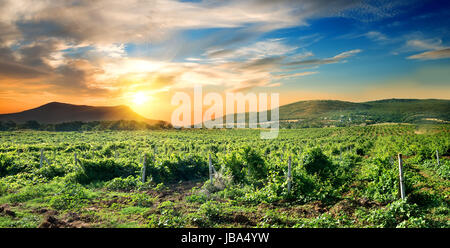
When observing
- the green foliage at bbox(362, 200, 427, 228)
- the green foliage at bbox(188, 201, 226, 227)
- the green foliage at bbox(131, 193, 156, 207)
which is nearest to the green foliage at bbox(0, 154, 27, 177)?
the green foliage at bbox(131, 193, 156, 207)

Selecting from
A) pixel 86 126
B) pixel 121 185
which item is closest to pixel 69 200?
pixel 121 185

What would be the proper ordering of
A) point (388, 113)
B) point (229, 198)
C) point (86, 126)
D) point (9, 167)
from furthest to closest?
point (388, 113)
point (86, 126)
point (9, 167)
point (229, 198)

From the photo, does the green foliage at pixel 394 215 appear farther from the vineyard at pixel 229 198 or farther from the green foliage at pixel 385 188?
the green foliage at pixel 385 188

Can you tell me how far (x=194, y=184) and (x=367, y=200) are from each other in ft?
25.2

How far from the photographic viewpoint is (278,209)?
7.15m

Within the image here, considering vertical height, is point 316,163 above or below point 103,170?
above

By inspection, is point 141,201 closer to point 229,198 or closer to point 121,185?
point 229,198

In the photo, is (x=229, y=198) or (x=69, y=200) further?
(x=229, y=198)

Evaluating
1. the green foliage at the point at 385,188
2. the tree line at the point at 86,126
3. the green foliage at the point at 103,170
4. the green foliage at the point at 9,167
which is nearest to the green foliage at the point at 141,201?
the green foliage at the point at 103,170

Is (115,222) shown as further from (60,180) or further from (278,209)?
(60,180)

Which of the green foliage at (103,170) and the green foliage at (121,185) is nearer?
the green foliage at (121,185)

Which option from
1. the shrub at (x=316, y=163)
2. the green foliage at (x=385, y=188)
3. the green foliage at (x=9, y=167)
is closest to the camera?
the green foliage at (x=385, y=188)

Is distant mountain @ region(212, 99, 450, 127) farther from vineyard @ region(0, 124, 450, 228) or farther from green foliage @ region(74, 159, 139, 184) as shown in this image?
vineyard @ region(0, 124, 450, 228)
